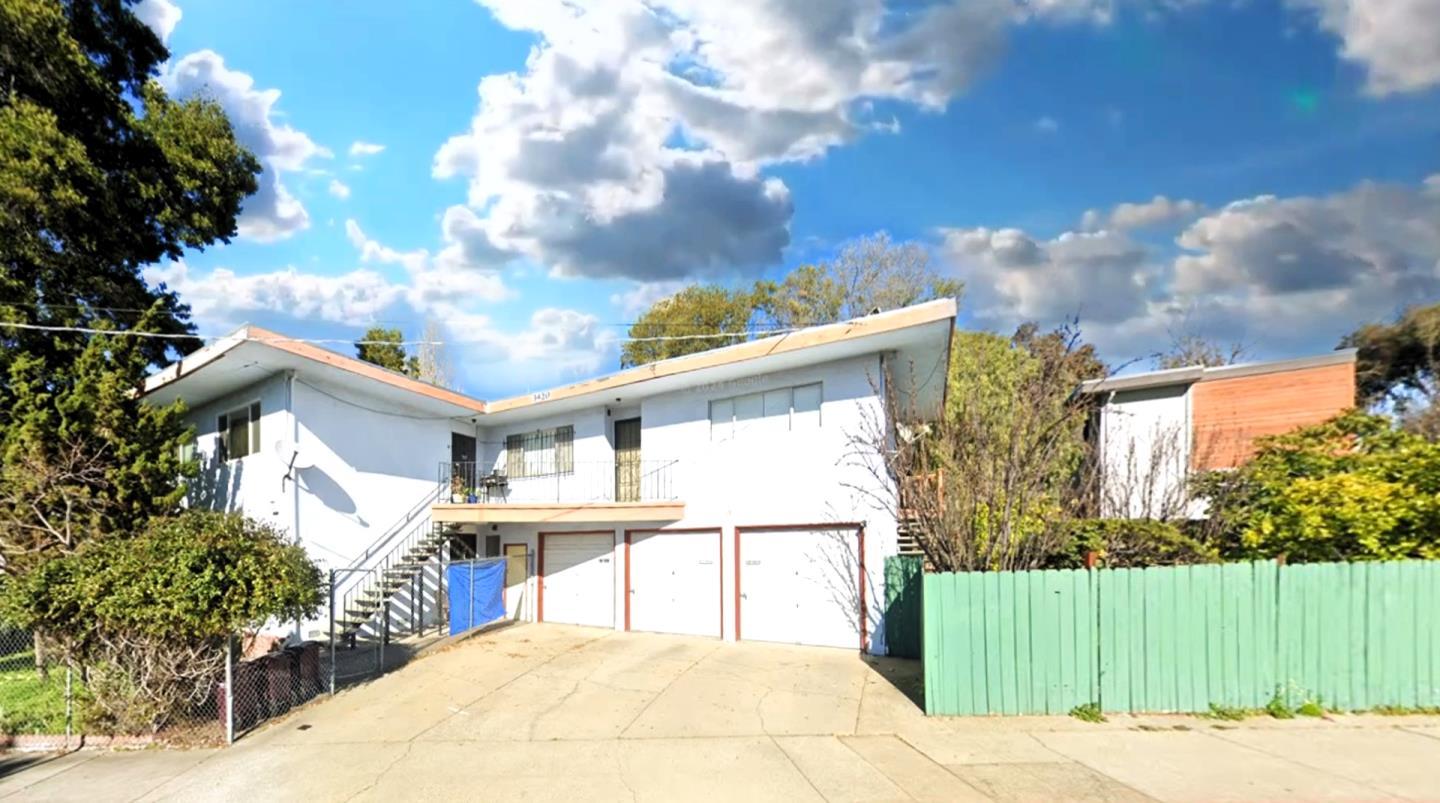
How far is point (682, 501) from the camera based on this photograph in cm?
1477

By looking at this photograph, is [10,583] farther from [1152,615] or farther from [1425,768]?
[1425,768]

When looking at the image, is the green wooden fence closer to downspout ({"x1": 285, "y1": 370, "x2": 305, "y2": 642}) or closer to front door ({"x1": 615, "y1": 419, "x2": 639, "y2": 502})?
front door ({"x1": 615, "y1": 419, "x2": 639, "y2": 502})

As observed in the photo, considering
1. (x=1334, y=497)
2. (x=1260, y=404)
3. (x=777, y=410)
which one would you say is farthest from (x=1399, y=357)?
(x=777, y=410)

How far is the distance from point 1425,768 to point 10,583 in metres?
14.4

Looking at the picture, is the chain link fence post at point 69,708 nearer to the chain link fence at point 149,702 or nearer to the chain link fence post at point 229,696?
the chain link fence at point 149,702

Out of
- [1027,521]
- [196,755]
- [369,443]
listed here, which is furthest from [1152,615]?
[369,443]

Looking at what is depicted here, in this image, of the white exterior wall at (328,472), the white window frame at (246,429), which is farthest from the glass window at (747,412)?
the white window frame at (246,429)

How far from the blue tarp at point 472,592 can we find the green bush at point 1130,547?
10949 mm

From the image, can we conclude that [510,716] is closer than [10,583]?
No

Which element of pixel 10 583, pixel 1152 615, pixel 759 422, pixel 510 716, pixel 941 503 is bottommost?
pixel 510 716

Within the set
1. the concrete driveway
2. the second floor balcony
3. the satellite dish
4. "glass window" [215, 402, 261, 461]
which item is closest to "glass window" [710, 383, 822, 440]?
the second floor balcony

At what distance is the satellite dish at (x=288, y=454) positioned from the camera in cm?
1342

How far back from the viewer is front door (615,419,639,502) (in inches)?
642

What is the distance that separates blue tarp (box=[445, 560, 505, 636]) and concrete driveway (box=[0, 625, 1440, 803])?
4.34 metres
